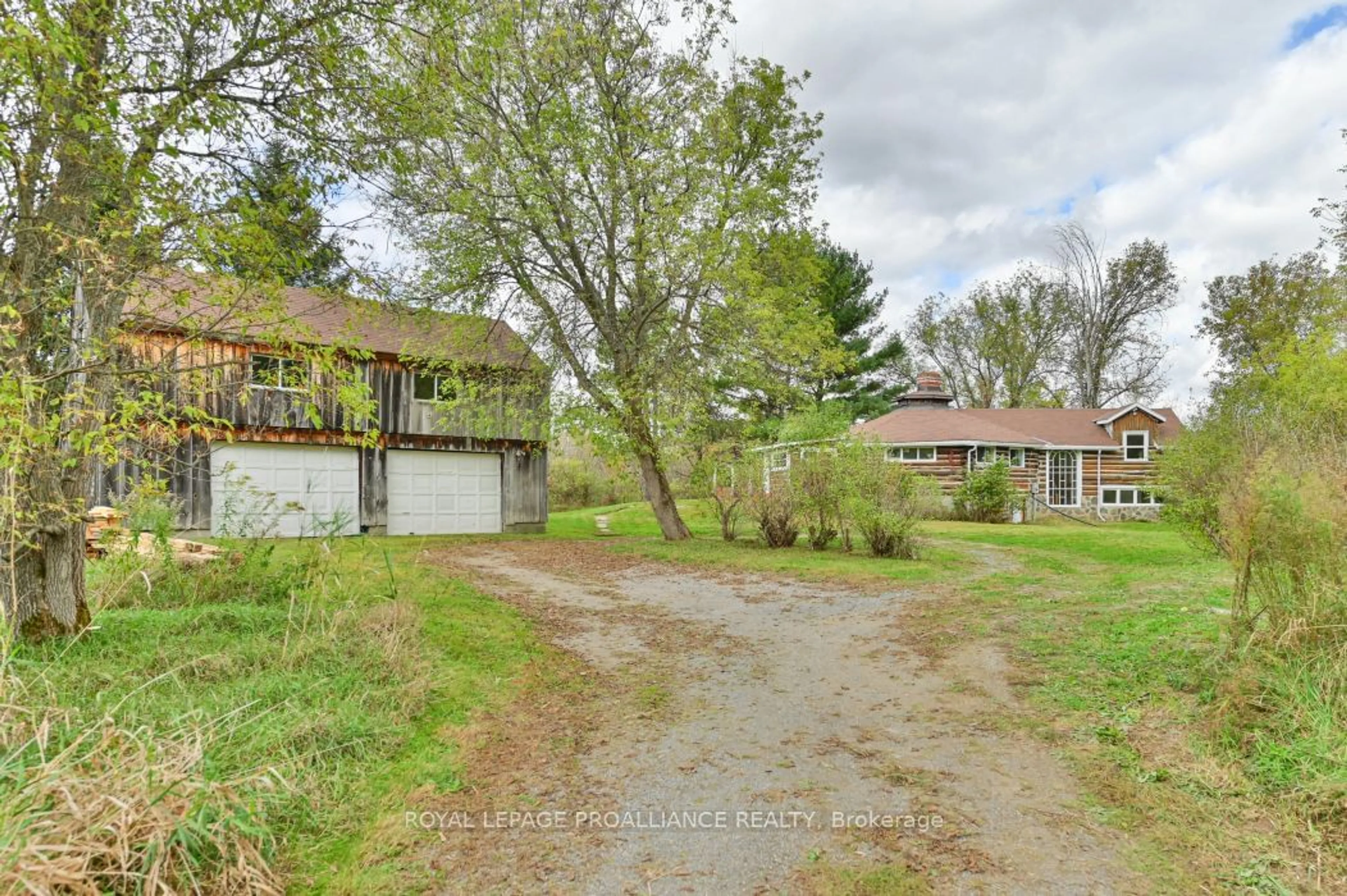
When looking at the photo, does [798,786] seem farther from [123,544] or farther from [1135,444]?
[1135,444]

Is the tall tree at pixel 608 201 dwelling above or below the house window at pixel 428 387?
above

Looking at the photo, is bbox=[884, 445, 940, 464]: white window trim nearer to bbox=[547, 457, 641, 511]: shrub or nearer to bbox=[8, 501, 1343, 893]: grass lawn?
bbox=[547, 457, 641, 511]: shrub

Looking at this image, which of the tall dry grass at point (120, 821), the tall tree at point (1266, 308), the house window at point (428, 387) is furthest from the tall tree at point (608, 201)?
the tall tree at point (1266, 308)

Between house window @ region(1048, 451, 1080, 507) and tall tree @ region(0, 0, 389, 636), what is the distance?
2558 cm

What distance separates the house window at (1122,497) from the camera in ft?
79.7

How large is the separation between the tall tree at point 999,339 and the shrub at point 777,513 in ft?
88.4

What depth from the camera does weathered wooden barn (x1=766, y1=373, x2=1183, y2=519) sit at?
74.1ft

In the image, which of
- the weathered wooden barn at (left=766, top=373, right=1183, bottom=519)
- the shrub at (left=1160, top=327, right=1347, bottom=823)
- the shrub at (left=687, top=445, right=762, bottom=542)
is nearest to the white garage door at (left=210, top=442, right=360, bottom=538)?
the shrub at (left=687, top=445, right=762, bottom=542)

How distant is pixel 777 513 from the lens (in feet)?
43.7

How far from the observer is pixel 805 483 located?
1281 centimetres

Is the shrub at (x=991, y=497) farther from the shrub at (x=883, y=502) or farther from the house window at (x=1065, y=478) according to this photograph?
Answer: the shrub at (x=883, y=502)

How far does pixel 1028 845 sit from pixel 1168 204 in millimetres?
29887

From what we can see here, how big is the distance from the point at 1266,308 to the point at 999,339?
10840mm

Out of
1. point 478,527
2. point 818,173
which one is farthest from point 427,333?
point 818,173
